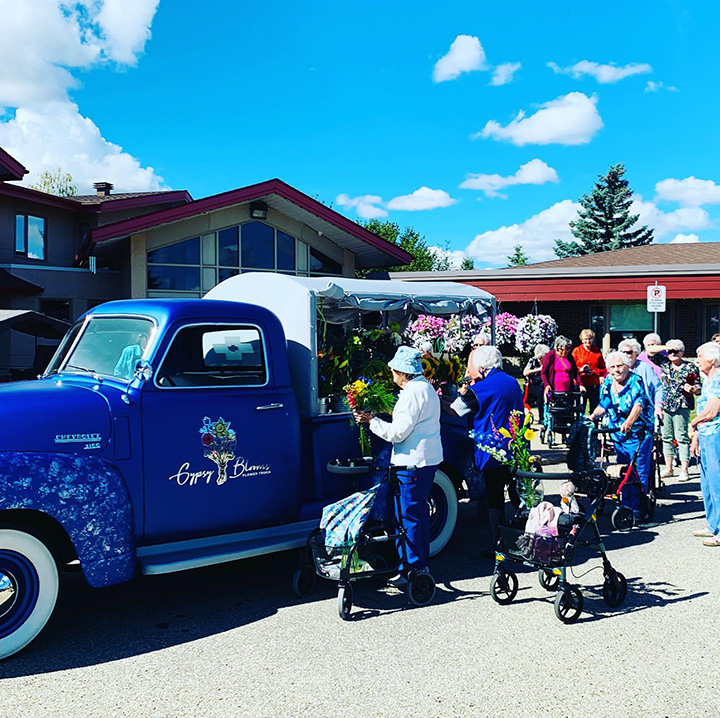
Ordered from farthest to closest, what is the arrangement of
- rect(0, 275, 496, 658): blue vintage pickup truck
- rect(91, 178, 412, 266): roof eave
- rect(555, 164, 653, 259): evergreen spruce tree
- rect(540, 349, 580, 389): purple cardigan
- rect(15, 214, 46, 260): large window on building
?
rect(555, 164, 653, 259): evergreen spruce tree, rect(15, 214, 46, 260): large window on building, rect(91, 178, 412, 266): roof eave, rect(540, 349, 580, 389): purple cardigan, rect(0, 275, 496, 658): blue vintage pickup truck

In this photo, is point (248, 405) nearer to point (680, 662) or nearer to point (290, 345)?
point (290, 345)

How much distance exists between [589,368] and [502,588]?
22.9 feet

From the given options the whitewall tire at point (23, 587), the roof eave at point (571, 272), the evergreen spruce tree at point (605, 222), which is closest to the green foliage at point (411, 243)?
the evergreen spruce tree at point (605, 222)

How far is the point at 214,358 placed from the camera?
17.9 ft

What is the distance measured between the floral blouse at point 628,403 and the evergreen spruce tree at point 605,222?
45.0 metres

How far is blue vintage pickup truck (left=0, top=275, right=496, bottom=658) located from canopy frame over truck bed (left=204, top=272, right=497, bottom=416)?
21 millimetres

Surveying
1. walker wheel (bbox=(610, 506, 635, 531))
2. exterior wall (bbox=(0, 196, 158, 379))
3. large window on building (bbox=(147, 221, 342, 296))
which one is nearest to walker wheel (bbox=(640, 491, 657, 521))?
walker wheel (bbox=(610, 506, 635, 531))

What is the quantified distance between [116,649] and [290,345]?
267 centimetres

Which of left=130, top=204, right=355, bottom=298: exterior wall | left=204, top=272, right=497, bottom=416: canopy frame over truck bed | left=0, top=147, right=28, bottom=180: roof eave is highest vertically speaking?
left=0, top=147, right=28, bottom=180: roof eave

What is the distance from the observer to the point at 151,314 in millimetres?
5273

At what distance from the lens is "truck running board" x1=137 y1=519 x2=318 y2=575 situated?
4.77 meters

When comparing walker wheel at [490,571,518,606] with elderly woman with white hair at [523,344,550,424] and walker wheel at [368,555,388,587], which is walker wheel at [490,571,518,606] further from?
elderly woman with white hair at [523,344,550,424]

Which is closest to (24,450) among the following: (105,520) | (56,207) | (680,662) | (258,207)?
(105,520)

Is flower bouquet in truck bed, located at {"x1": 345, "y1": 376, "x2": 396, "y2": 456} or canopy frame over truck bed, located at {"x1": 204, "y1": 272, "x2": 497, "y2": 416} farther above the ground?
canopy frame over truck bed, located at {"x1": 204, "y1": 272, "x2": 497, "y2": 416}
